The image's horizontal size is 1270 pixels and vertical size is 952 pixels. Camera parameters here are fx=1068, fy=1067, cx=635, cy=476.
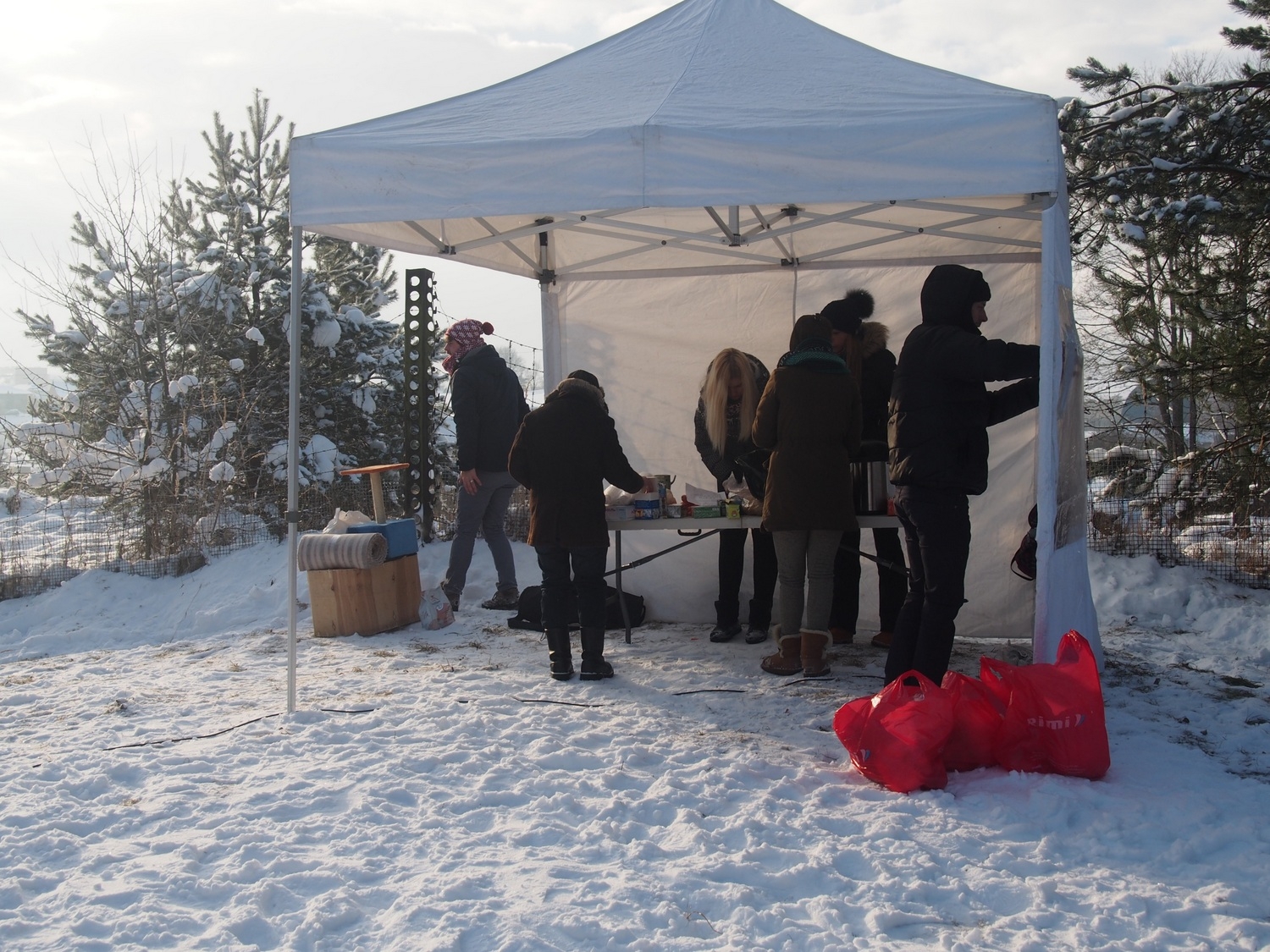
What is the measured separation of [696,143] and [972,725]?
2311 mm

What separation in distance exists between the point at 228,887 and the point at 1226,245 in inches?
254

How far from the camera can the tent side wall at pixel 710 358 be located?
5949 mm

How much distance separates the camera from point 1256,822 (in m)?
3.17

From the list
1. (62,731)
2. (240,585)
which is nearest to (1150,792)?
(62,731)

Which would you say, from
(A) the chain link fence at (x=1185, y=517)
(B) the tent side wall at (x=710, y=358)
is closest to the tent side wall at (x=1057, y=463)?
(B) the tent side wall at (x=710, y=358)

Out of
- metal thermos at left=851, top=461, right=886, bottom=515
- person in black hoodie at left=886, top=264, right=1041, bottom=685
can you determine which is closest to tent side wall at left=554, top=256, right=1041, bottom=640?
metal thermos at left=851, top=461, right=886, bottom=515

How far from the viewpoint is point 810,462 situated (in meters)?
4.79

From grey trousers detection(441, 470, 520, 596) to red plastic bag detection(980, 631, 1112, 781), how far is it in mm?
3728

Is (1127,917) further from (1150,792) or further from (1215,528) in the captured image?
(1215,528)

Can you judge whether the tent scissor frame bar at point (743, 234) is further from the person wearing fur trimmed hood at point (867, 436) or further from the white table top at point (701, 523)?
the white table top at point (701, 523)

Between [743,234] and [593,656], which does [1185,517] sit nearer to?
[743,234]

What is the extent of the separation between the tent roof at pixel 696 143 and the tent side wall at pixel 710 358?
168 centimetres

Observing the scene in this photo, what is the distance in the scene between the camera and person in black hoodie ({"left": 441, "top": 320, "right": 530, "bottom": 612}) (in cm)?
651

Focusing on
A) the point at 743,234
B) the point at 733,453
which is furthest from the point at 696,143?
the point at 743,234
